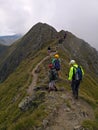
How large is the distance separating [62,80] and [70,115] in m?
16.3

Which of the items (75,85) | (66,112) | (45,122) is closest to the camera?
(45,122)

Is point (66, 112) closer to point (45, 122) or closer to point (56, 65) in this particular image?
point (45, 122)

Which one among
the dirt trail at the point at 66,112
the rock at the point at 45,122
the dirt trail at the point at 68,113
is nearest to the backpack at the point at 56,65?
the dirt trail at the point at 66,112

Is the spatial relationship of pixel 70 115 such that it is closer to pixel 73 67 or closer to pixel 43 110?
pixel 43 110

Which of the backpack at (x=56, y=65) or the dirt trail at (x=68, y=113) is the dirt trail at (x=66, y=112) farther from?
the backpack at (x=56, y=65)

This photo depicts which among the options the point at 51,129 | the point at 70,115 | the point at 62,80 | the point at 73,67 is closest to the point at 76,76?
the point at 73,67

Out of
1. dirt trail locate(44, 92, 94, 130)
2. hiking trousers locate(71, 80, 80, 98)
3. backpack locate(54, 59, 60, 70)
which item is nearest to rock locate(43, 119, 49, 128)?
dirt trail locate(44, 92, 94, 130)

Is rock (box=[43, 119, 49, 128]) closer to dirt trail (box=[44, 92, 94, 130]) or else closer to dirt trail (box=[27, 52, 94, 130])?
dirt trail (box=[27, 52, 94, 130])

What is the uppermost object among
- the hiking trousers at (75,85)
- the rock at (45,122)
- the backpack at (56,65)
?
the backpack at (56,65)

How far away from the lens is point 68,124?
3150 cm

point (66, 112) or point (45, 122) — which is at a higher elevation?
point (66, 112)

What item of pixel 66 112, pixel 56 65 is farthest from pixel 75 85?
pixel 56 65

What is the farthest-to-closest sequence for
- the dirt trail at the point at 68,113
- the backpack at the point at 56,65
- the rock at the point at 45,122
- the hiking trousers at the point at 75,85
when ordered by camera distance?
1. the backpack at the point at 56,65
2. the hiking trousers at the point at 75,85
3. the dirt trail at the point at 68,113
4. the rock at the point at 45,122

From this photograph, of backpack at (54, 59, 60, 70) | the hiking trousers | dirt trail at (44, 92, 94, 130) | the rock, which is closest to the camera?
the rock
